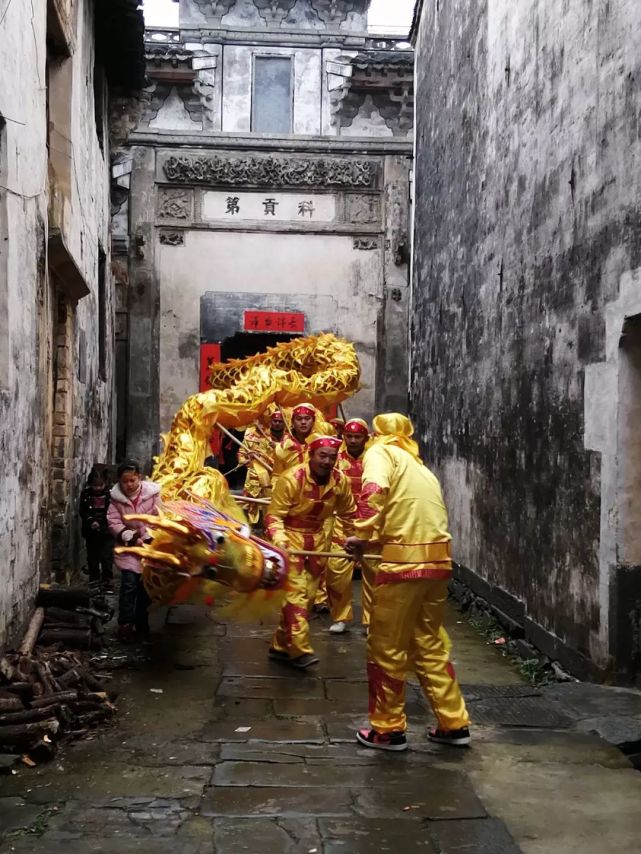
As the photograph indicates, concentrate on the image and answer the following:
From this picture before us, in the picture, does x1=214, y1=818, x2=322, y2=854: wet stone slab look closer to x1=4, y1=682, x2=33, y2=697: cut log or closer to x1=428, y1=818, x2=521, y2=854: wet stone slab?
x1=428, y1=818, x2=521, y2=854: wet stone slab

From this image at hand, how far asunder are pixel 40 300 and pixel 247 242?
973 centimetres

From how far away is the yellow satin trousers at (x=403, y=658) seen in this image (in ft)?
15.4

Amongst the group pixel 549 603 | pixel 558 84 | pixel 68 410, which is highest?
pixel 558 84

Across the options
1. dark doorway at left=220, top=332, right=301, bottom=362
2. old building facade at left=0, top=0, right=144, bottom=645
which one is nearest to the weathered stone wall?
old building facade at left=0, top=0, right=144, bottom=645

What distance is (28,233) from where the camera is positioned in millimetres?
6355

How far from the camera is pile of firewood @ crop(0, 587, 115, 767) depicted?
4445 millimetres

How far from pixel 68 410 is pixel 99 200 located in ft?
13.7

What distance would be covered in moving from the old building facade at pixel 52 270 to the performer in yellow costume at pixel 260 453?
6.92ft

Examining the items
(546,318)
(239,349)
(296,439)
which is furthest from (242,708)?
(239,349)

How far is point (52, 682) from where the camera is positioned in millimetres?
5125

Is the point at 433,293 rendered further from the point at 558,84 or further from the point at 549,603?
the point at 549,603

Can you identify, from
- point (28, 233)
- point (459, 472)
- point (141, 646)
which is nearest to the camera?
point (28, 233)

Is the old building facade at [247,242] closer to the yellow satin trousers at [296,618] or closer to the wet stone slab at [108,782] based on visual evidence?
the yellow satin trousers at [296,618]

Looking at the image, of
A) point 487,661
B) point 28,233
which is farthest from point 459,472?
point 28,233
